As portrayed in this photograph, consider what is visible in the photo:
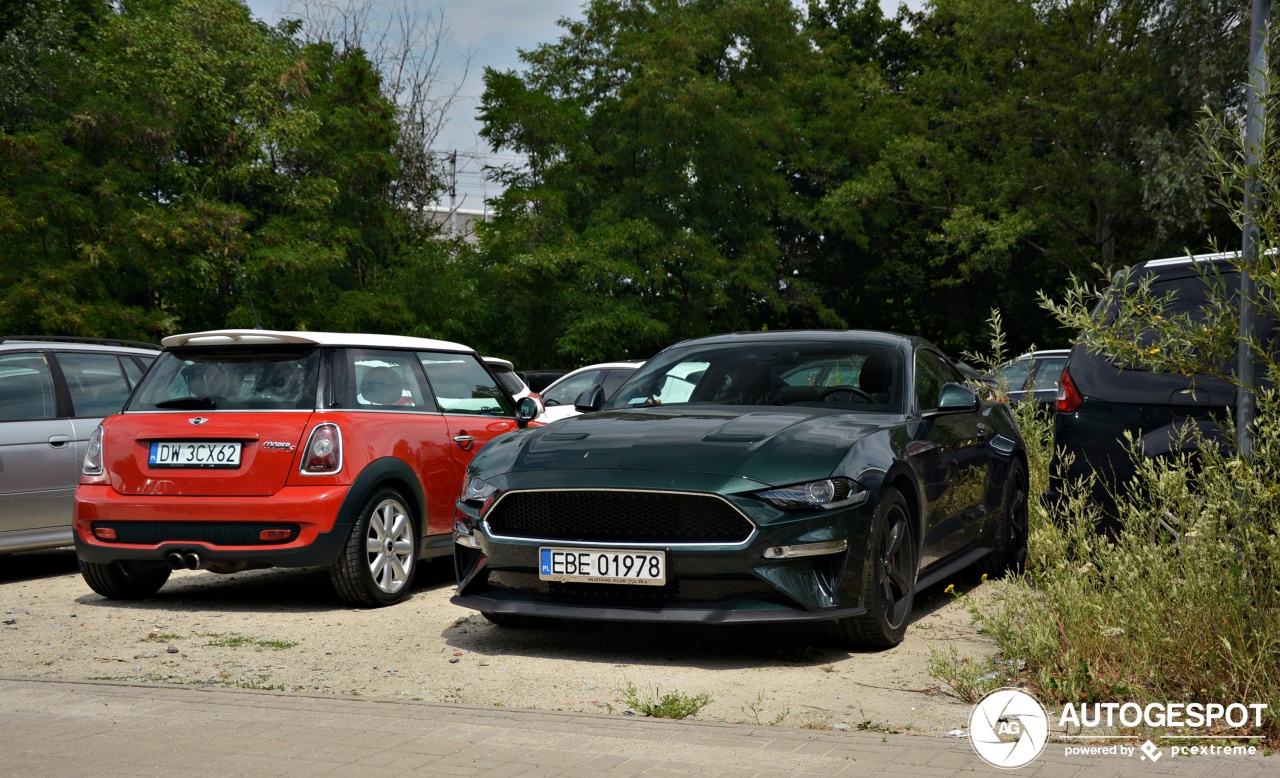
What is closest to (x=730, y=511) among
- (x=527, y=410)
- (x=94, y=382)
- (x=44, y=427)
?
(x=527, y=410)

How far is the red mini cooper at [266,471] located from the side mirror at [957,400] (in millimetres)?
3265

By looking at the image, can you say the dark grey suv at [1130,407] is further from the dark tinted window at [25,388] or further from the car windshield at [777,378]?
the dark tinted window at [25,388]

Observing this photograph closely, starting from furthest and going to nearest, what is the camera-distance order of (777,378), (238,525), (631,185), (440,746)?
(631,185), (238,525), (777,378), (440,746)

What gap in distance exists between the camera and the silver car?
374 inches

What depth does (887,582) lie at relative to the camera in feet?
21.7

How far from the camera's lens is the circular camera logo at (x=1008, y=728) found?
464cm

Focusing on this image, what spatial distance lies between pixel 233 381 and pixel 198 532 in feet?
3.18

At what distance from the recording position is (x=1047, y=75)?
38781 mm

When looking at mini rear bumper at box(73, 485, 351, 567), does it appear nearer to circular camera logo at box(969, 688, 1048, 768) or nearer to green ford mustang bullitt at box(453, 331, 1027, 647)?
green ford mustang bullitt at box(453, 331, 1027, 647)

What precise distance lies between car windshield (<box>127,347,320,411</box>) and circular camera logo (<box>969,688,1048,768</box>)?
4.53m

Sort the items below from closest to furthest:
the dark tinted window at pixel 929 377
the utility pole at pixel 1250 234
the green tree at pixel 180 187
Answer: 1. the utility pole at pixel 1250 234
2. the dark tinted window at pixel 929 377
3. the green tree at pixel 180 187

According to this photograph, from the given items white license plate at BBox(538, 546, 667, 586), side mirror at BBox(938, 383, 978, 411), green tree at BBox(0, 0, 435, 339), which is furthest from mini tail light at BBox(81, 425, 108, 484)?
green tree at BBox(0, 0, 435, 339)

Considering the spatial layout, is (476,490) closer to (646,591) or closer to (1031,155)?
(646,591)

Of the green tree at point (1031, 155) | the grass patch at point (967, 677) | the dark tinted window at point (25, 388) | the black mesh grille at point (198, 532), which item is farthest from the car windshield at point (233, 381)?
the green tree at point (1031, 155)
